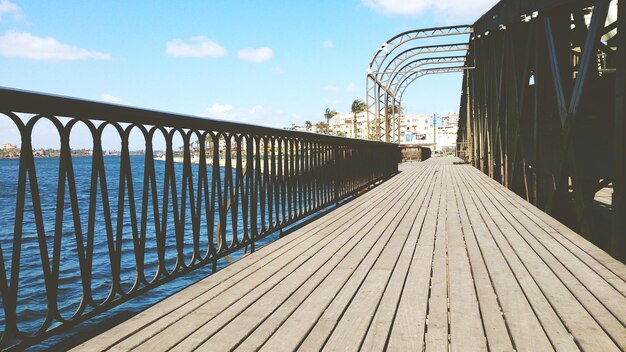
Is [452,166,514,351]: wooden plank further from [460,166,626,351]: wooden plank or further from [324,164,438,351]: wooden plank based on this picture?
[324,164,438,351]: wooden plank

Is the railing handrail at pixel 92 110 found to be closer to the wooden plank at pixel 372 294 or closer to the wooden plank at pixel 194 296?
the wooden plank at pixel 194 296

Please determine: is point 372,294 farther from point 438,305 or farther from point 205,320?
point 205,320

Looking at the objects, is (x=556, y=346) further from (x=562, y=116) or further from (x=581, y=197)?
(x=562, y=116)

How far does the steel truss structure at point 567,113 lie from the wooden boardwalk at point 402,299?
62cm

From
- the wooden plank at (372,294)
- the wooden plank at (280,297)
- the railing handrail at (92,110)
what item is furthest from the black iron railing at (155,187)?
the wooden plank at (372,294)

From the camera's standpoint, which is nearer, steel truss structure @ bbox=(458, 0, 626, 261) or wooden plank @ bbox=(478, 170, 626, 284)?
wooden plank @ bbox=(478, 170, 626, 284)

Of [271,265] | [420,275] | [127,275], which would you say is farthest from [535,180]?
[127,275]

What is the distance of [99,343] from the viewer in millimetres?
2143

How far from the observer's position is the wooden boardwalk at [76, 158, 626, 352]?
212 centimetres

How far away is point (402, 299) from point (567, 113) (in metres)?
2.99

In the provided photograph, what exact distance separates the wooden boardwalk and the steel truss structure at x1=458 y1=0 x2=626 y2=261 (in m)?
0.62

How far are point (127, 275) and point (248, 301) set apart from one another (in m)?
8.88


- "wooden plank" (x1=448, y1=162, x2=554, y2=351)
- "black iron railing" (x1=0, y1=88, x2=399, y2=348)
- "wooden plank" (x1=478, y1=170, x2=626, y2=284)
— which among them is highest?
"black iron railing" (x1=0, y1=88, x2=399, y2=348)

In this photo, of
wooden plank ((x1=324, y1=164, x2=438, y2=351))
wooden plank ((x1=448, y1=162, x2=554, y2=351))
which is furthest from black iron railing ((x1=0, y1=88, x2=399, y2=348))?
wooden plank ((x1=448, y1=162, x2=554, y2=351))
